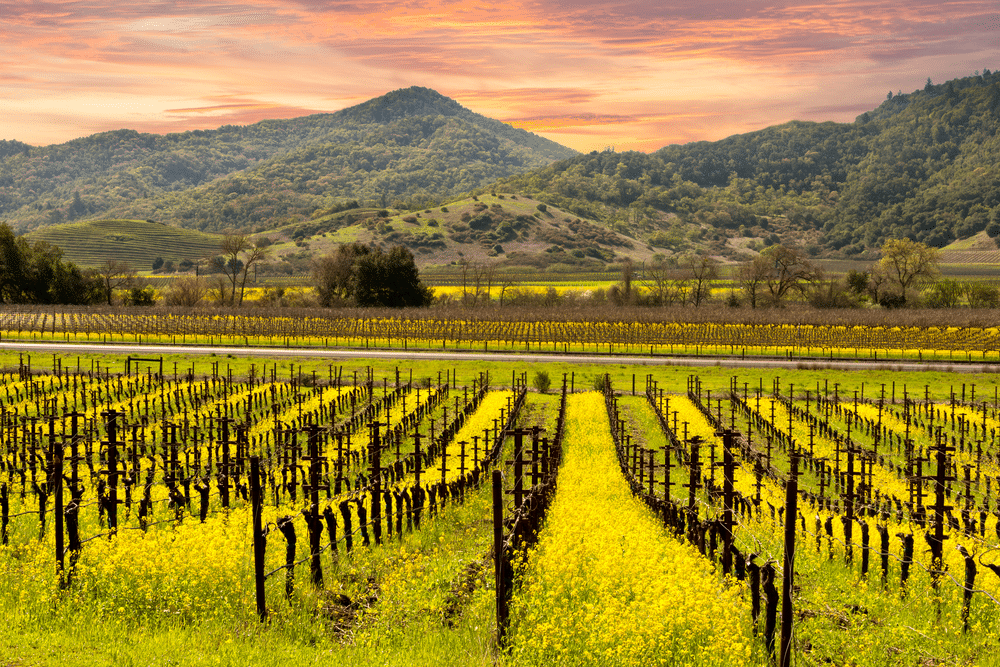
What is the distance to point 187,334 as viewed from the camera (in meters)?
79.3

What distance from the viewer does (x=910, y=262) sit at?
108625 millimetres

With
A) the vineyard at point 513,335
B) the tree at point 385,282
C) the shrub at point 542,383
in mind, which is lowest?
the shrub at point 542,383

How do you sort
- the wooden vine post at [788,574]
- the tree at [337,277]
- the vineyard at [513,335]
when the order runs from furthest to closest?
the tree at [337,277]
the vineyard at [513,335]
the wooden vine post at [788,574]

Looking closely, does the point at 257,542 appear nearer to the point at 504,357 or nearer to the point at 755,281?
the point at 504,357

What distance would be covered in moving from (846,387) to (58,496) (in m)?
46.5

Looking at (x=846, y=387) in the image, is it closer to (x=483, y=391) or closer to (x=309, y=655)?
(x=483, y=391)

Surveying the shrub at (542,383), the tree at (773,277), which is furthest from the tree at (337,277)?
the shrub at (542,383)

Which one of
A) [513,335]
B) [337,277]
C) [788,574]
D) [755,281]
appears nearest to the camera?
[788,574]

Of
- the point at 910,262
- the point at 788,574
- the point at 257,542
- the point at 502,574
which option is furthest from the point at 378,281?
the point at 788,574

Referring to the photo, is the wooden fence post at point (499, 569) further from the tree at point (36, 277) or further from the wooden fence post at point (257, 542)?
the tree at point (36, 277)

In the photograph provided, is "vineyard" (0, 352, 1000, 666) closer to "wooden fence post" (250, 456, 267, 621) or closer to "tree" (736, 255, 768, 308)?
"wooden fence post" (250, 456, 267, 621)

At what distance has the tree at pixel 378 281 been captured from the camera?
101188mm

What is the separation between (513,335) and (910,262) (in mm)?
67479

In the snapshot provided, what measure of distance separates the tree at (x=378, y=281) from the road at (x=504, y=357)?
33.1 metres
